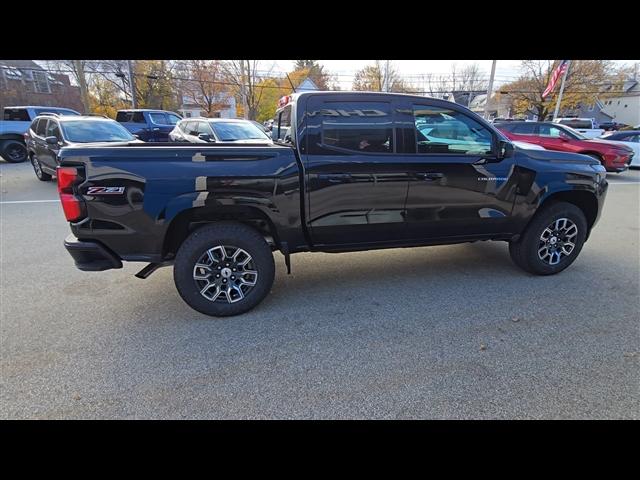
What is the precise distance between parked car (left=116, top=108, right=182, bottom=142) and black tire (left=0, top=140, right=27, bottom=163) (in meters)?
3.94

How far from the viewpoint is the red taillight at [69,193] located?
2.63m

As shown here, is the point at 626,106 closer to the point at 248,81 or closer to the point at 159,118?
the point at 248,81

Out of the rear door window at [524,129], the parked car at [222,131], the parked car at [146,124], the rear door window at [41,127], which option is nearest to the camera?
the rear door window at [41,127]

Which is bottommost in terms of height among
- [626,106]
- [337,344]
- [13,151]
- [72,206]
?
[337,344]

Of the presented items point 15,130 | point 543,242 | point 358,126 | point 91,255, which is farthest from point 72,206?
point 15,130

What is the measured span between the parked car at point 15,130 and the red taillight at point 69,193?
1363 cm

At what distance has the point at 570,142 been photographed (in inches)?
445

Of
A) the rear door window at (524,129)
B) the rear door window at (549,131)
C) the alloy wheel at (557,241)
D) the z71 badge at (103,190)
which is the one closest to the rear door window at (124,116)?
the z71 badge at (103,190)

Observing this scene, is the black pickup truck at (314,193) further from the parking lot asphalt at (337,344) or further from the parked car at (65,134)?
the parked car at (65,134)

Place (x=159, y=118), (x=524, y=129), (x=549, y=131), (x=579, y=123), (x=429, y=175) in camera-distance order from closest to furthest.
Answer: (x=429, y=175) → (x=549, y=131) → (x=524, y=129) → (x=159, y=118) → (x=579, y=123)

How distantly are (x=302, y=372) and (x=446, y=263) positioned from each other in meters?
2.65

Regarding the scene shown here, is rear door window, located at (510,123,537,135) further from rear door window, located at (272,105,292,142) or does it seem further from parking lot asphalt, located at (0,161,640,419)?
rear door window, located at (272,105,292,142)

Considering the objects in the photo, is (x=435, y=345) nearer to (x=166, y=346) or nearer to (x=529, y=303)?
(x=529, y=303)

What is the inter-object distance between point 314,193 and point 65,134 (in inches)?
306
